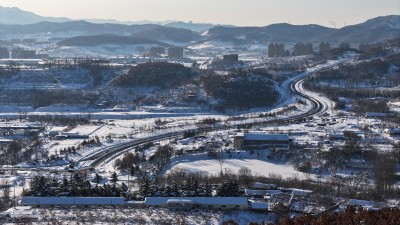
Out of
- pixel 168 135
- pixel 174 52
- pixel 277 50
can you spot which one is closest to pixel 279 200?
pixel 168 135

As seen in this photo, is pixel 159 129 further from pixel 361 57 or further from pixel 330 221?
pixel 361 57

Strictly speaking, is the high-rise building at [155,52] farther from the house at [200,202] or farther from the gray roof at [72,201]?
the house at [200,202]

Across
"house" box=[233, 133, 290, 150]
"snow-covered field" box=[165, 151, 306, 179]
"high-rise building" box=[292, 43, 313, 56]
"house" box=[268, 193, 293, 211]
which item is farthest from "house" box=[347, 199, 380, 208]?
"high-rise building" box=[292, 43, 313, 56]

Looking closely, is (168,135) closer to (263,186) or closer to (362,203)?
(263,186)

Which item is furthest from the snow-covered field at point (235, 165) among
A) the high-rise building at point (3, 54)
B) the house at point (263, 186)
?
the high-rise building at point (3, 54)

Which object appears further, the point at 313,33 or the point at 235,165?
the point at 313,33

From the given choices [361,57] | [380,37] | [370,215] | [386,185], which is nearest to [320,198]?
[386,185]

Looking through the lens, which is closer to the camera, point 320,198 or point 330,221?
point 330,221
